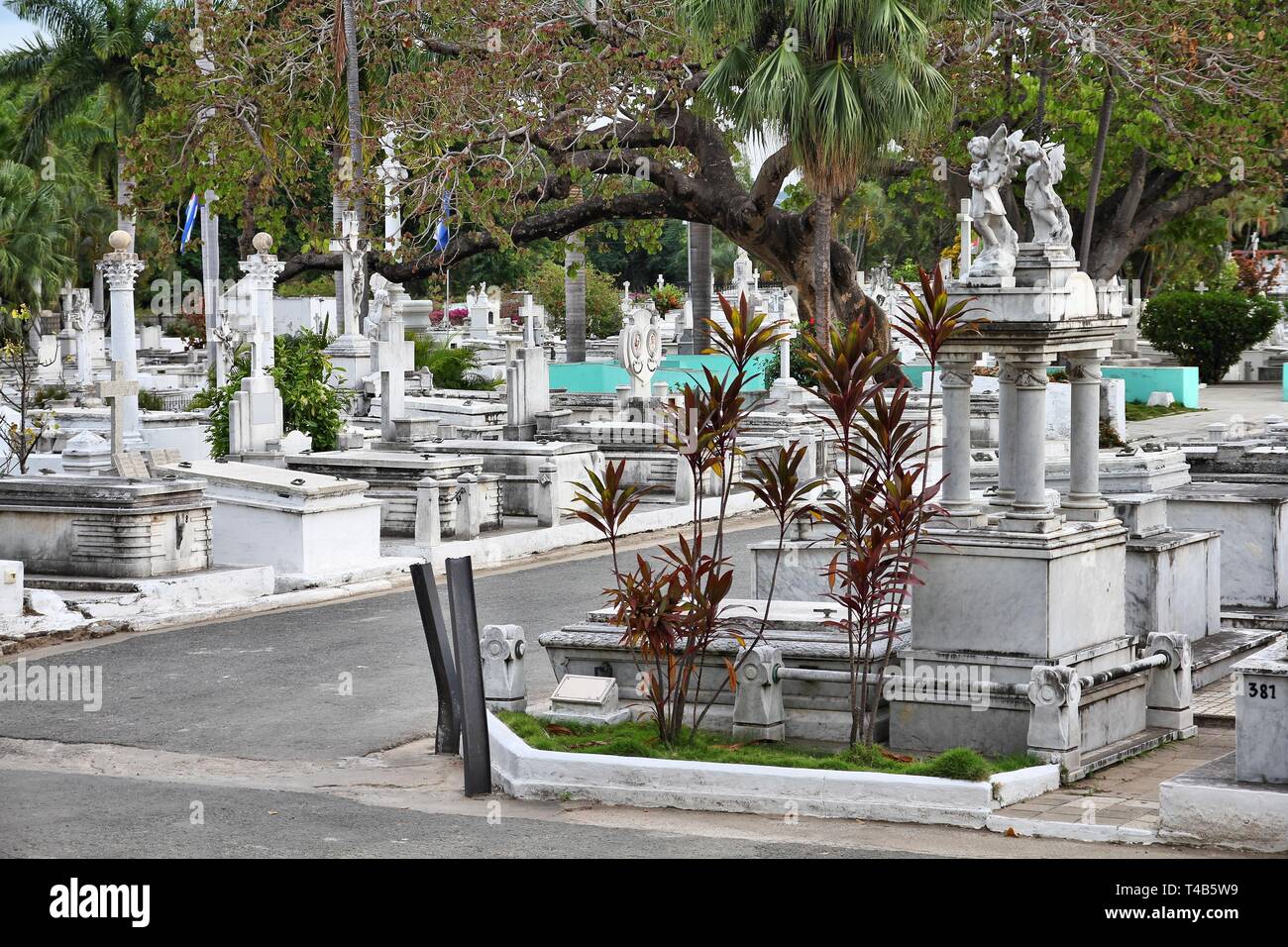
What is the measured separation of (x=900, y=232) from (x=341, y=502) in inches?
2400

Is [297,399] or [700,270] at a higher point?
[700,270]

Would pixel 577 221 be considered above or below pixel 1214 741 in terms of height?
above

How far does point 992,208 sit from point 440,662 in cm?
427

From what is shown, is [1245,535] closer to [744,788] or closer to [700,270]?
[744,788]

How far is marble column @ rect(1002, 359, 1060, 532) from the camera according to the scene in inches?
393

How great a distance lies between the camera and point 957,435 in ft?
35.7

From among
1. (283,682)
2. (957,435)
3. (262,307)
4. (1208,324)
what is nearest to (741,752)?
(957,435)

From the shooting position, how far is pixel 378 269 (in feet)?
107

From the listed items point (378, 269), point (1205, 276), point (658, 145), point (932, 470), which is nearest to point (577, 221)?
point (658, 145)

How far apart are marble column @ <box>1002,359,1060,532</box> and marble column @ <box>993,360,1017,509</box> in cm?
3

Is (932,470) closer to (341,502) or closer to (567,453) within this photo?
(567,453)

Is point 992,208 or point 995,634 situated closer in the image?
point 995,634

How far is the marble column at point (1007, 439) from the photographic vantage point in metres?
10.4

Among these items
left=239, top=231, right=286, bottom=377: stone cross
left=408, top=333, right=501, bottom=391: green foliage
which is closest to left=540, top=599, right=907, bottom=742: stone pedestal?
left=239, top=231, right=286, bottom=377: stone cross
